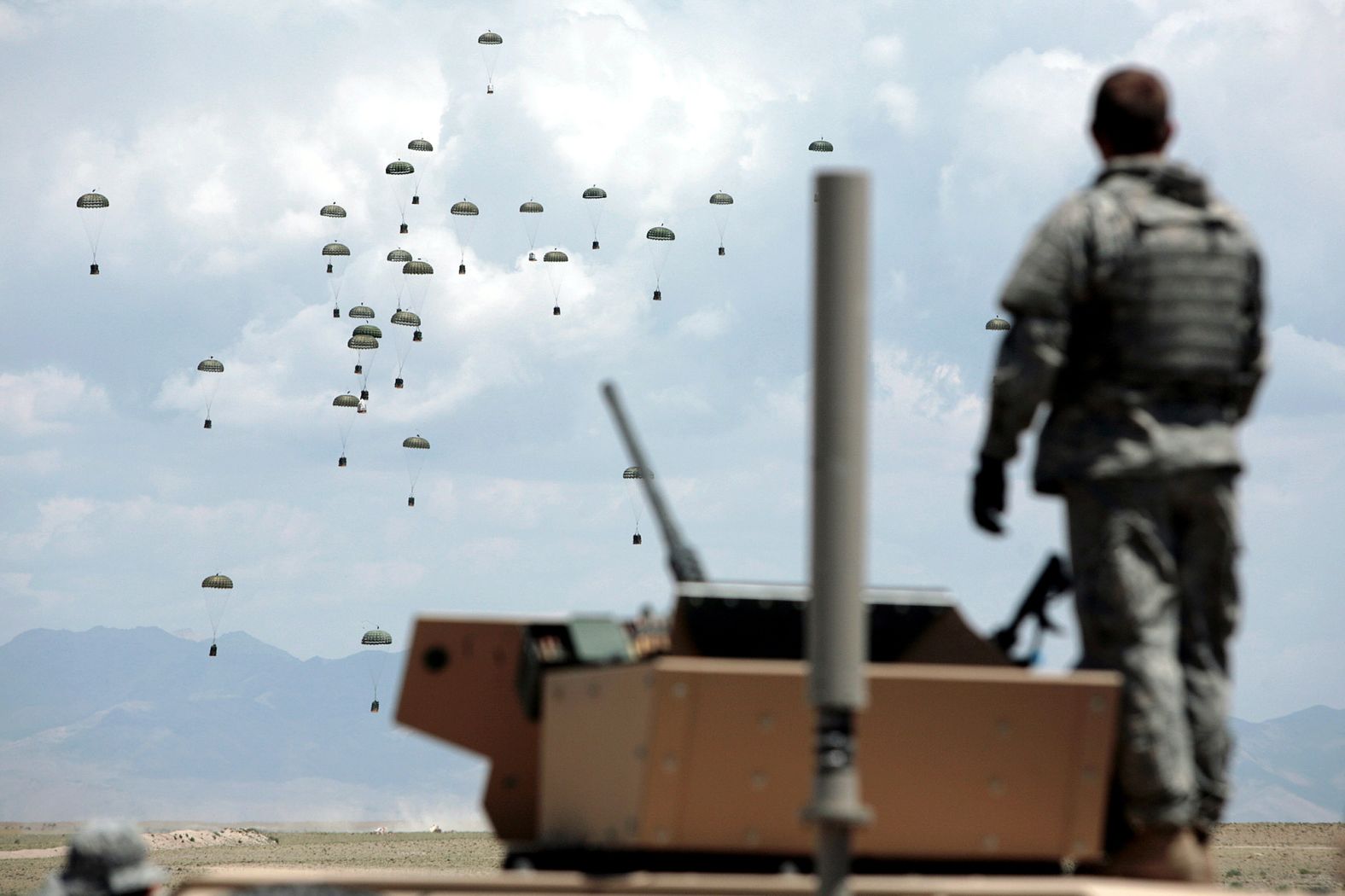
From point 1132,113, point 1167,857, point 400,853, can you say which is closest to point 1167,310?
point 1132,113

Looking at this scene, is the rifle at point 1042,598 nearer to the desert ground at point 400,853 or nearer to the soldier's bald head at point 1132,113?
the soldier's bald head at point 1132,113

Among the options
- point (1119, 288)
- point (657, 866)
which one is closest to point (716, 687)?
point (657, 866)

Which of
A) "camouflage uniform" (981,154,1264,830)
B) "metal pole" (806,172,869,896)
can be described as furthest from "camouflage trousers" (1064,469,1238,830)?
"metal pole" (806,172,869,896)

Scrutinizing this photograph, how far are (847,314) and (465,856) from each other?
7368cm

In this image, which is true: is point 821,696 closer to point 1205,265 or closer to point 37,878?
point 1205,265

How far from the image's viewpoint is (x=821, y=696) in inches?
183

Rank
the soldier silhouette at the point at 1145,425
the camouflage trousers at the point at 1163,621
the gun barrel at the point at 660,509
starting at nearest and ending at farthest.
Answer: the camouflage trousers at the point at 1163,621 < the soldier silhouette at the point at 1145,425 < the gun barrel at the point at 660,509

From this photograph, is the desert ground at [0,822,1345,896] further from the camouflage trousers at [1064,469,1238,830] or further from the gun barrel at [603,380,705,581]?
the camouflage trousers at [1064,469,1238,830]

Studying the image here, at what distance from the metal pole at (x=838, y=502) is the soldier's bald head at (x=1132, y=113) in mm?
2697

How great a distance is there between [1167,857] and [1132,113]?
98.9 inches

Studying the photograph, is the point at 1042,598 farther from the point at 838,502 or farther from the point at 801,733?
the point at 838,502

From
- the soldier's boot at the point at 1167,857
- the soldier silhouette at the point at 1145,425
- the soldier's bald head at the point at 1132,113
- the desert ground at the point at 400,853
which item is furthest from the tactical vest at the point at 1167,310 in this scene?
the desert ground at the point at 400,853

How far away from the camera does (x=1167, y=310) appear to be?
271 inches

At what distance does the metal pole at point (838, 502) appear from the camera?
15.2 feet
